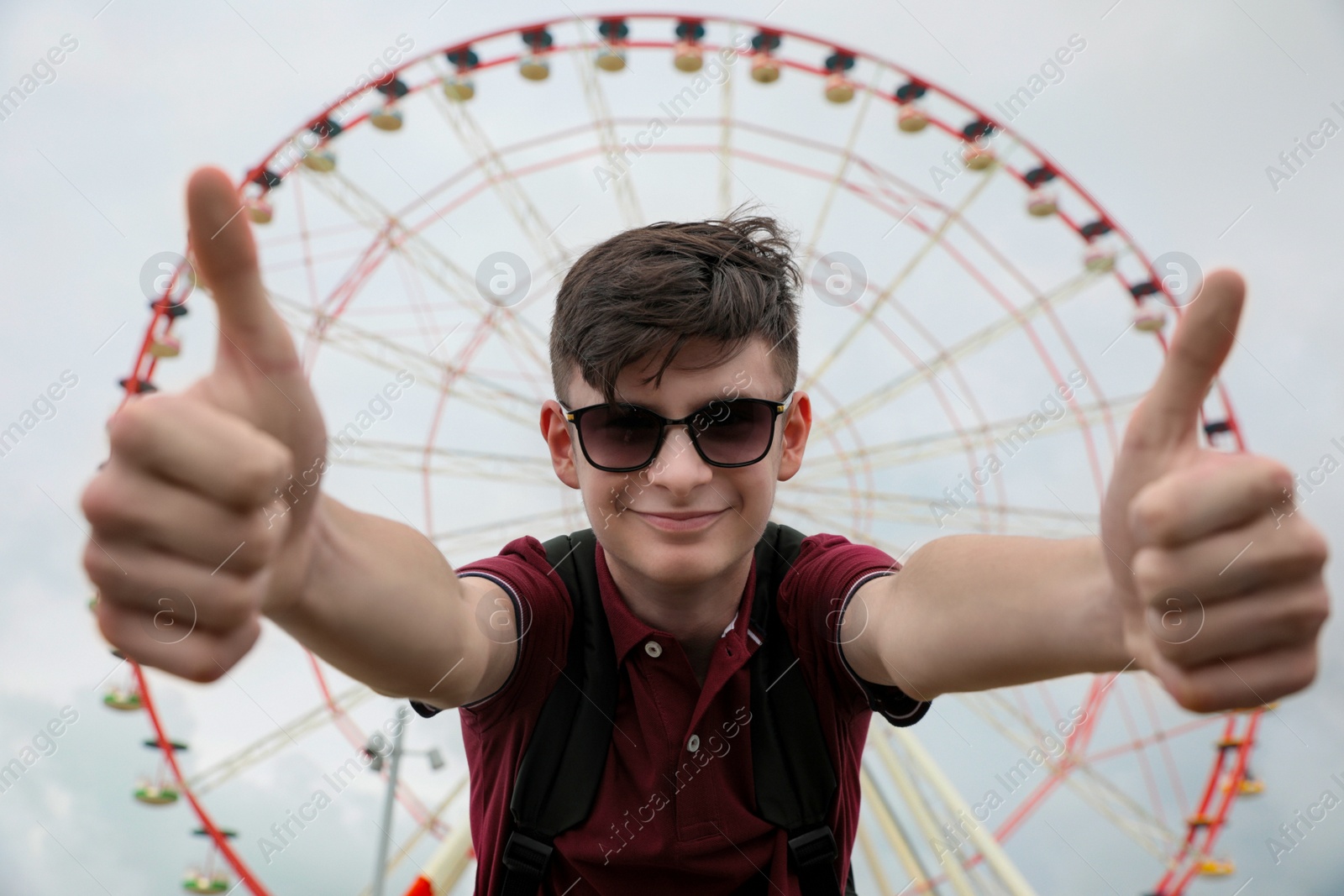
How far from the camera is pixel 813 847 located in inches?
94.4

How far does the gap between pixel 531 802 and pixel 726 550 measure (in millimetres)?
768

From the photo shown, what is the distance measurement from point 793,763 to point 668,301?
122 centimetres

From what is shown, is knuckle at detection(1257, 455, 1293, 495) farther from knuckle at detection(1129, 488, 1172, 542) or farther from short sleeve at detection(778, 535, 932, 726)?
short sleeve at detection(778, 535, 932, 726)

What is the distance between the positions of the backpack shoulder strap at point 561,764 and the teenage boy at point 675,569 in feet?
0.14

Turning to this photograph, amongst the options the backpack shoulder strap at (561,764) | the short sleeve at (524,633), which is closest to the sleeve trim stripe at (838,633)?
the backpack shoulder strap at (561,764)

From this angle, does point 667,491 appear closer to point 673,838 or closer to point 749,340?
point 749,340

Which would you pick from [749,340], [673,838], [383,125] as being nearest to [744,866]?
[673,838]

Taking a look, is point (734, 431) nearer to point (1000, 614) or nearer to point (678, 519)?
point (678, 519)

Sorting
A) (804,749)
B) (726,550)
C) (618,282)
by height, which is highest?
(618,282)

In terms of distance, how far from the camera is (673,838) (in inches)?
91.0

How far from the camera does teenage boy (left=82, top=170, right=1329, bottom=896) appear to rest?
1.28m

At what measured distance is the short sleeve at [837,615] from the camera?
242 cm

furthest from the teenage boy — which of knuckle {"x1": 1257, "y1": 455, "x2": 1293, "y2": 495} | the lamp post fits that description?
the lamp post

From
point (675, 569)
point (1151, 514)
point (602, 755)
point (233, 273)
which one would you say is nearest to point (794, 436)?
point (675, 569)
